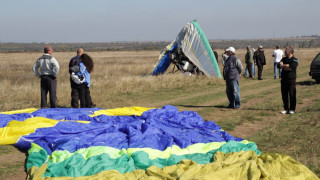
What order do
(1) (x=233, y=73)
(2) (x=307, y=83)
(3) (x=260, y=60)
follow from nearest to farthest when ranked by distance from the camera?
(1) (x=233, y=73), (2) (x=307, y=83), (3) (x=260, y=60)

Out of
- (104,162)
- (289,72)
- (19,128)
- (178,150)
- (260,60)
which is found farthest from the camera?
(260,60)

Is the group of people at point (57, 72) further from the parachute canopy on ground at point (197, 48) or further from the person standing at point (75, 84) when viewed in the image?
the parachute canopy on ground at point (197, 48)

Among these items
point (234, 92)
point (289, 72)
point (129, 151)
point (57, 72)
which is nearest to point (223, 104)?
point (234, 92)

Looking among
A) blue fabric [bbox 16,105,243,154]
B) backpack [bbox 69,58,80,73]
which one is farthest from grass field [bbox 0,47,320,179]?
backpack [bbox 69,58,80,73]

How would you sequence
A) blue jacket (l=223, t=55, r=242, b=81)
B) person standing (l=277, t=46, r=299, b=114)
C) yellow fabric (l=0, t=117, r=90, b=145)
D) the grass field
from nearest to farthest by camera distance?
the grass field < yellow fabric (l=0, t=117, r=90, b=145) < person standing (l=277, t=46, r=299, b=114) < blue jacket (l=223, t=55, r=242, b=81)

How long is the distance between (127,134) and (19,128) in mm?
2152

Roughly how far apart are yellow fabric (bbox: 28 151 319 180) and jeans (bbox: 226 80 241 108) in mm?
5635

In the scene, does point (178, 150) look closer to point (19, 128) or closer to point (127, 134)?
point (127, 134)

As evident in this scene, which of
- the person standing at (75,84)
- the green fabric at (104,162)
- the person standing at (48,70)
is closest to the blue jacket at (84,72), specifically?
the person standing at (75,84)

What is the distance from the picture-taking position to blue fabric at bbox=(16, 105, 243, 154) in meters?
7.15

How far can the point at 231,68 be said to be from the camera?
452 inches

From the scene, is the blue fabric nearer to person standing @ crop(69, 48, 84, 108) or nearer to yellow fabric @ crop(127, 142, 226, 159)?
yellow fabric @ crop(127, 142, 226, 159)

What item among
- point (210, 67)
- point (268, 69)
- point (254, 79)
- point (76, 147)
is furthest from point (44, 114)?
point (268, 69)

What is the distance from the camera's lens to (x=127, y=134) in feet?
25.8
